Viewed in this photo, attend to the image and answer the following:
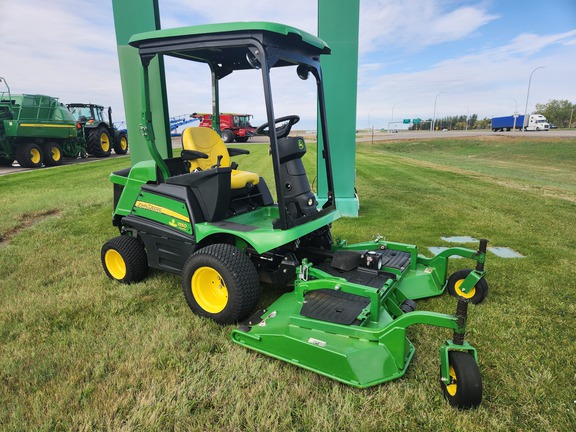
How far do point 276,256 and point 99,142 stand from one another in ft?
53.0

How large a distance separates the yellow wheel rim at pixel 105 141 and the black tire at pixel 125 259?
15.1 metres

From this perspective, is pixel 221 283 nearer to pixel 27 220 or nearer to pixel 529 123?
pixel 27 220

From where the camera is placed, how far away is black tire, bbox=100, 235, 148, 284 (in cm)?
360

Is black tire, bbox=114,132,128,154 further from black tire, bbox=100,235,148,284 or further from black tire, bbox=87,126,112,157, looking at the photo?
black tire, bbox=100,235,148,284

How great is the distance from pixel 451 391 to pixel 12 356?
2.76m

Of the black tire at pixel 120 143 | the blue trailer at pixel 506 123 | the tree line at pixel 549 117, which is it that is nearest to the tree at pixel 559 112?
the tree line at pixel 549 117

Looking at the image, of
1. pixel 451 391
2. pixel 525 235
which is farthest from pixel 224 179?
pixel 525 235

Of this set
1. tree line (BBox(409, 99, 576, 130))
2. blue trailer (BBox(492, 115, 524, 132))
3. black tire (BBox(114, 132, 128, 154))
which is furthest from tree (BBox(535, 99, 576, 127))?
black tire (BBox(114, 132, 128, 154))

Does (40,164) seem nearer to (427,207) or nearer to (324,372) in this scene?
(427,207)

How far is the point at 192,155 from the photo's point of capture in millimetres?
3494

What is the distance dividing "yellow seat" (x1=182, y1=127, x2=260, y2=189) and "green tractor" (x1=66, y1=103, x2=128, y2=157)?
14838 mm

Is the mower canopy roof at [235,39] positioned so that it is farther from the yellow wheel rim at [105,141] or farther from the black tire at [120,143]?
the black tire at [120,143]

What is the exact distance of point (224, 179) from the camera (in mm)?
3150

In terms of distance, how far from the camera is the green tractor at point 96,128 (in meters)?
16.5
